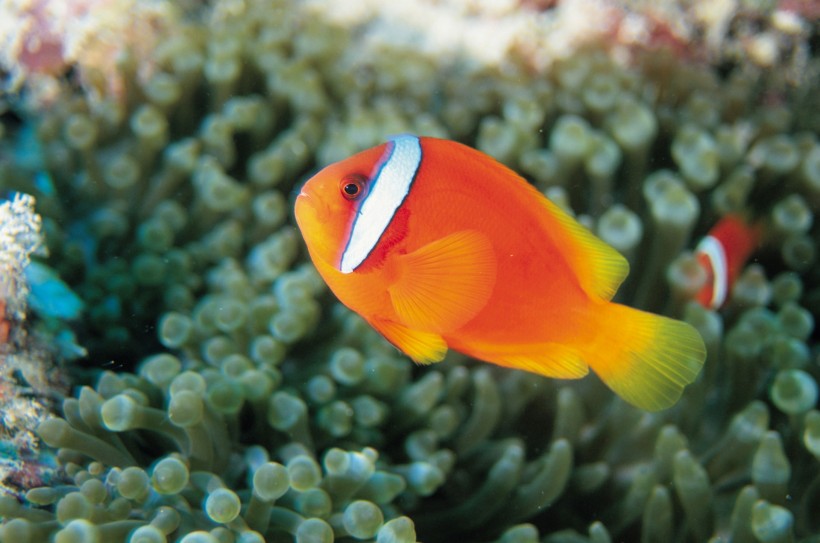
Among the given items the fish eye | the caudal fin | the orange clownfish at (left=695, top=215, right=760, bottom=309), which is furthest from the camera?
the orange clownfish at (left=695, top=215, right=760, bottom=309)

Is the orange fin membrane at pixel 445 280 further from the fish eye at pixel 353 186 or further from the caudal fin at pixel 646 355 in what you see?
the caudal fin at pixel 646 355

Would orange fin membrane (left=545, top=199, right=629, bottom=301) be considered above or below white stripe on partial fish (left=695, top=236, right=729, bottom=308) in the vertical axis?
above

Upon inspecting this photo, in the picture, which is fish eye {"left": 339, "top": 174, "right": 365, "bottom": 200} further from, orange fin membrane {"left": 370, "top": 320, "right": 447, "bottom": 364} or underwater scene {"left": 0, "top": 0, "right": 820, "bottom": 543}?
orange fin membrane {"left": 370, "top": 320, "right": 447, "bottom": 364}

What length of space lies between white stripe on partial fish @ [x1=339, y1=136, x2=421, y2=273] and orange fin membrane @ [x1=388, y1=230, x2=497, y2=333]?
0.05m

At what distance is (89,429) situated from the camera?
4.08 feet

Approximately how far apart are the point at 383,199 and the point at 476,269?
153 mm

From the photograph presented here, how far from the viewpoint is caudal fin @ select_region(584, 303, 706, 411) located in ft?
3.35

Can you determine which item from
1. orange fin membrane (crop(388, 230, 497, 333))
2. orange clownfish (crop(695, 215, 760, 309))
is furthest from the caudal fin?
orange clownfish (crop(695, 215, 760, 309))

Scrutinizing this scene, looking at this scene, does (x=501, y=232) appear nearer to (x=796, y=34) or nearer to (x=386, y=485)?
(x=386, y=485)

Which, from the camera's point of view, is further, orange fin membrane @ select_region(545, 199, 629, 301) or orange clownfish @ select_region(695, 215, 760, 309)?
orange clownfish @ select_region(695, 215, 760, 309)

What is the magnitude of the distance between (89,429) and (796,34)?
2.39 meters

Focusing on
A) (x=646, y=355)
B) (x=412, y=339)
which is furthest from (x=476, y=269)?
(x=646, y=355)

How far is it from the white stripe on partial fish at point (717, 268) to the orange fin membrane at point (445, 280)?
0.92 m

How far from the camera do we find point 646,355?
1037mm
